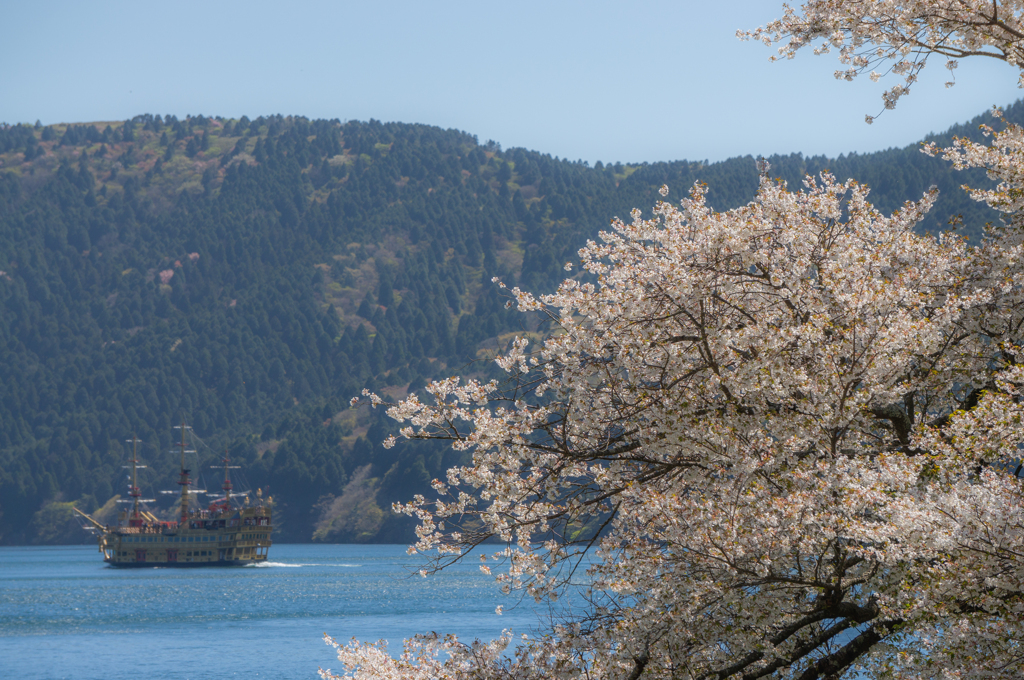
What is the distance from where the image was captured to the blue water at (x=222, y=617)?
4803cm

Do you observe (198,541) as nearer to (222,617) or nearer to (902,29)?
(222,617)

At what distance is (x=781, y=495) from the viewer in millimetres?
7062

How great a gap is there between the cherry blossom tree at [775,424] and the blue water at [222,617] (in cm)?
2046

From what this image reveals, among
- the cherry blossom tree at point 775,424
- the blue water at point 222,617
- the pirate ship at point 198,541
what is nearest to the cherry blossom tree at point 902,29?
the cherry blossom tree at point 775,424

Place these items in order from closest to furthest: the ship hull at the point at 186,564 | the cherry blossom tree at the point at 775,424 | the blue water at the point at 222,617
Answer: the cherry blossom tree at the point at 775,424
the blue water at the point at 222,617
the ship hull at the point at 186,564

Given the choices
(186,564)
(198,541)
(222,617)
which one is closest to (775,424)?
(222,617)

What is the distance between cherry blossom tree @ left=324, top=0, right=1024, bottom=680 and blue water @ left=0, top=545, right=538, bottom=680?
20.5 metres

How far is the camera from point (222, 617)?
6750cm

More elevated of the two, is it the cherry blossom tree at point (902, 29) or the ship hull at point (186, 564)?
the cherry blossom tree at point (902, 29)

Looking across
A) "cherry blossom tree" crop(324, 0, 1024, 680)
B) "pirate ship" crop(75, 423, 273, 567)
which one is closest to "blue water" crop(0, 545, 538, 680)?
"pirate ship" crop(75, 423, 273, 567)

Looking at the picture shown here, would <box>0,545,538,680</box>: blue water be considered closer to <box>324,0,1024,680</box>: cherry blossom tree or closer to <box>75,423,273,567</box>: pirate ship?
<box>75,423,273,567</box>: pirate ship

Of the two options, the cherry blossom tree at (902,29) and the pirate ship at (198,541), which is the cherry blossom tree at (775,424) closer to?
the cherry blossom tree at (902,29)

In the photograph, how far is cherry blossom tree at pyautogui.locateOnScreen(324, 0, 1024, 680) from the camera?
6.27 meters

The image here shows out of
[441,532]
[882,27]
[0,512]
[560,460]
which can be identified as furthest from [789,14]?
[0,512]
